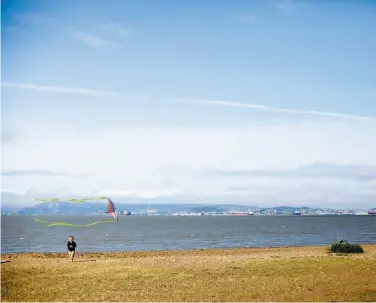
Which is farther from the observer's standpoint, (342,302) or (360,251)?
(360,251)

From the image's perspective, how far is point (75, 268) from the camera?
91.2 ft

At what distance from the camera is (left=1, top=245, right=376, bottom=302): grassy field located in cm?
1880

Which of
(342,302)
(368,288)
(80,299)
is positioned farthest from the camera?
(368,288)

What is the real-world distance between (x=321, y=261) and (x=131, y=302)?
17027 millimetres

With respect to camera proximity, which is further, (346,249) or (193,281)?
(346,249)

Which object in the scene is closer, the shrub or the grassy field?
the grassy field

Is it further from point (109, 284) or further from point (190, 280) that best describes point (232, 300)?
point (109, 284)

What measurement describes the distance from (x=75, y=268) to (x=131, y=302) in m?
11.4

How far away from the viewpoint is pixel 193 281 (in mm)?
22719

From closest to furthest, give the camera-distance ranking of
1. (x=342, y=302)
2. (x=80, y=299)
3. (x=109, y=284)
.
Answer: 1. (x=342, y=302)
2. (x=80, y=299)
3. (x=109, y=284)

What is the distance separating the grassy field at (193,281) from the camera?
18797 millimetres

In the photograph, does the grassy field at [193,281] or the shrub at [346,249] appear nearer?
the grassy field at [193,281]

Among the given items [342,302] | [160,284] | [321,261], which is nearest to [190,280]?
[160,284]

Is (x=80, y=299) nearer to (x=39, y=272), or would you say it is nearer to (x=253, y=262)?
(x=39, y=272)
